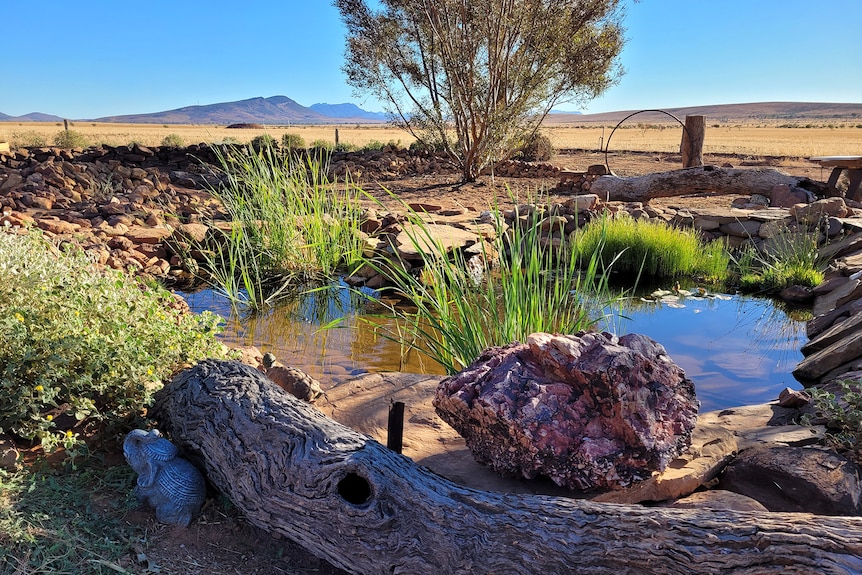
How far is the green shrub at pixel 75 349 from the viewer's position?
9.08 ft

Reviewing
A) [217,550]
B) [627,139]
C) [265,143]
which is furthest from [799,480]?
[627,139]

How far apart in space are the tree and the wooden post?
2.84m

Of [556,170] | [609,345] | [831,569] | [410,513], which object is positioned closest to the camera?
[831,569]

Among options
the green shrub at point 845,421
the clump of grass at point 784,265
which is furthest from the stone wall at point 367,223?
the green shrub at point 845,421

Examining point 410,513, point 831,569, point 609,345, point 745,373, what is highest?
point 609,345

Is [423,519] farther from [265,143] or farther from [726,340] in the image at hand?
[265,143]

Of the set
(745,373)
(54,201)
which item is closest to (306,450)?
(745,373)

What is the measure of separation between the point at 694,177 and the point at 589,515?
31.4 ft

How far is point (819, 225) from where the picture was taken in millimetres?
7492

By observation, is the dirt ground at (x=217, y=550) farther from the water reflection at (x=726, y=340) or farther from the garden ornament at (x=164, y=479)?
the water reflection at (x=726, y=340)

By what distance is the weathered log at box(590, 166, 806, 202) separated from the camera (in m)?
10.2

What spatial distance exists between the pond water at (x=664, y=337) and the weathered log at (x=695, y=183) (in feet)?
14.1

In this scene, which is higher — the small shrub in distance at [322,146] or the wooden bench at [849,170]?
the small shrub in distance at [322,146]

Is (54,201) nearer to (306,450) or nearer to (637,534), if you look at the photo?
(306,450)
